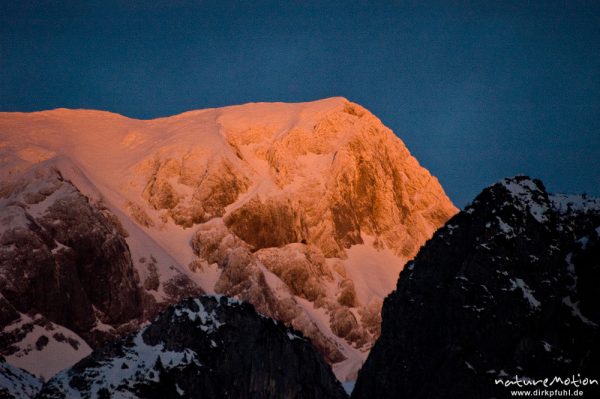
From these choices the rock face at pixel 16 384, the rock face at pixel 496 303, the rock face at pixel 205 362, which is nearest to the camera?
the rock face at pixel 16 384

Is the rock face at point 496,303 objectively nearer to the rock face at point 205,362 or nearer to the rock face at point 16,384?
the rock face at point 205,362

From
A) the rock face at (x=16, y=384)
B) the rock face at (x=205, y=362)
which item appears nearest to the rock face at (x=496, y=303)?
the rock face at (x=205, y=362)

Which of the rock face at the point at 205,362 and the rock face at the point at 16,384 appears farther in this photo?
the rock face at the point at 205,362

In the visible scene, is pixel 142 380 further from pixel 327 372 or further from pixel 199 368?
pixel 327 372

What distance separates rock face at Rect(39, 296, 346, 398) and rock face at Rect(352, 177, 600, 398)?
39.1 ft

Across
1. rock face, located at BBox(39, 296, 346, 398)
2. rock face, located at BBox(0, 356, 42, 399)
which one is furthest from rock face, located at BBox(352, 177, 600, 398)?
rock face, located at BBox(0, 356, 42, 399)

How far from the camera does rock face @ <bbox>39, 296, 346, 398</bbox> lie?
131 m

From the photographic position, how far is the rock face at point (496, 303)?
458ft

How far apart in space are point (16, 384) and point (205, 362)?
21.6 m

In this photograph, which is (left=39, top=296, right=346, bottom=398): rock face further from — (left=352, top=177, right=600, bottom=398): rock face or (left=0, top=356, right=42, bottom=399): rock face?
(left=352, top=177, right=600, bottom=398): rock face

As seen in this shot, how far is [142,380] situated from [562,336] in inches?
1952

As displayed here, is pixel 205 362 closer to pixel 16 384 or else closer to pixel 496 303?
pixel 16 384

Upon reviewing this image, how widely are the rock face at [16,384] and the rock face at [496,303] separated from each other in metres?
43.2

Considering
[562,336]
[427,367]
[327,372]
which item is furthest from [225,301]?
[562,336]
